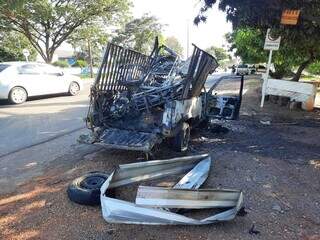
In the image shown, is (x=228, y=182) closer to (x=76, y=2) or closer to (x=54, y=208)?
(x=54, y=208)

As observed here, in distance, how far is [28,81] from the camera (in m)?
13.8

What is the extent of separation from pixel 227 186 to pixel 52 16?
23.0 metres

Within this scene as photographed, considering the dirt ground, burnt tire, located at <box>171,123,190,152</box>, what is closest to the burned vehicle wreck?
burnt tire, located at <box>171,123,190,152</box>

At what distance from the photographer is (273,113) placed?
39.7 feet

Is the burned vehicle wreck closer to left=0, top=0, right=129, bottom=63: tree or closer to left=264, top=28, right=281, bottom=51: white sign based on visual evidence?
left=264, top=28, right=281, bottom=51: white sign

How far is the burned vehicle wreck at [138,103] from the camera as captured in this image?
21.2 ft

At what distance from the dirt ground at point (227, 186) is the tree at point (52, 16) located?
63.4ft

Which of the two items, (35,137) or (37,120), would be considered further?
(37,120)

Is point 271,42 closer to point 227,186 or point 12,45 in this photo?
point 227,186

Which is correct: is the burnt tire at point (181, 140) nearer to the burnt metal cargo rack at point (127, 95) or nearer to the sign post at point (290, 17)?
the burnt metal cargo rack at point (127, 95)

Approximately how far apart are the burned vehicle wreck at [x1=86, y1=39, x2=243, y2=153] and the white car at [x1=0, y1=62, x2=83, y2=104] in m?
7.32

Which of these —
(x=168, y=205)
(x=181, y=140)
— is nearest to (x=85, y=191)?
(x=168, y=205)

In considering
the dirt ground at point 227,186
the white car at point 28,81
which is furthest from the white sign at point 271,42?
the white car at point 28,81

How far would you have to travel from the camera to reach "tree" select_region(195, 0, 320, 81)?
830 centimetres
